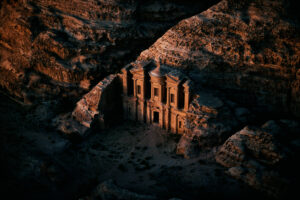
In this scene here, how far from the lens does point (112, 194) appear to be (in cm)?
3300

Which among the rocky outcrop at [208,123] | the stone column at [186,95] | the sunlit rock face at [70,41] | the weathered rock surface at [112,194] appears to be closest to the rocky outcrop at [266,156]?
the rocky outcrop at [208,123]

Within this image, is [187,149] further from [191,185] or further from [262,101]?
[262,101]

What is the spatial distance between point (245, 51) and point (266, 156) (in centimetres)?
1473

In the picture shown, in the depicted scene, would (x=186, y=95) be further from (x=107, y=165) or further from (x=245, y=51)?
(x=107, y=165)

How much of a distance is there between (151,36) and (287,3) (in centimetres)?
2424

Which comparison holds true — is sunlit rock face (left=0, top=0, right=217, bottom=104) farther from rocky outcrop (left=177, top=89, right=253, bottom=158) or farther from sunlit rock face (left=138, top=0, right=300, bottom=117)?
rocky outcrop (left=177, top=89, right=253, bottom=158)

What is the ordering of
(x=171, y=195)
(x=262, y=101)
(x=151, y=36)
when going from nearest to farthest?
(x=171, y=195) → (x=262, y=101) → (x=151, y=36)

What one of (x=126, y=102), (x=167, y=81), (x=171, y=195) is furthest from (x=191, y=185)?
(x=126, y=102)

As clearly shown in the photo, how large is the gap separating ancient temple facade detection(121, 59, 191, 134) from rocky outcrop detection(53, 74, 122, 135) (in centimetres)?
192

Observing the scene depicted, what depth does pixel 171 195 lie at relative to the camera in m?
33.8

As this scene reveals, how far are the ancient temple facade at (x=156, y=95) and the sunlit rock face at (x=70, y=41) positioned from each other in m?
9.34

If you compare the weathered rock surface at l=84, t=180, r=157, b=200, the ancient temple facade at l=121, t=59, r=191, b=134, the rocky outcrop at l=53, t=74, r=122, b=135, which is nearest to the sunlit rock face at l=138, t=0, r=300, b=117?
the ancient temple facade at l=121, t=59, r=191, b=134

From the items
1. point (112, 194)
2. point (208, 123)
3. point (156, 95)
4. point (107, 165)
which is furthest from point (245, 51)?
point (112, 194)

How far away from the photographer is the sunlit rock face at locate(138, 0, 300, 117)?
40.0 m
